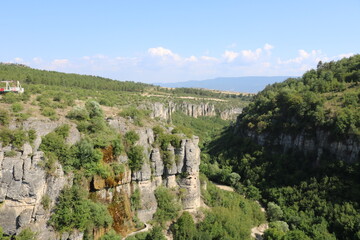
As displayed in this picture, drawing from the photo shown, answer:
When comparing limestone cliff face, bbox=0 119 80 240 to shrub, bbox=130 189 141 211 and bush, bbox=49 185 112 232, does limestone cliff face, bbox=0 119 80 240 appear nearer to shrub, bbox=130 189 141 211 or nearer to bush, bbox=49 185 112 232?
bush, bbox=49 185 112 232

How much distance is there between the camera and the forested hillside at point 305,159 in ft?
128

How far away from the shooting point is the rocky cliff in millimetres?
24828

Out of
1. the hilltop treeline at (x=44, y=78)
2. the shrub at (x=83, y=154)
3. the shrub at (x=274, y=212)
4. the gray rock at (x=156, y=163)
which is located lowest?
the shrub at (x=274, y=212)

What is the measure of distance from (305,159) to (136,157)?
35.0 metres

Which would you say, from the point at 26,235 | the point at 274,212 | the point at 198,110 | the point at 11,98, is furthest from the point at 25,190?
the point at 198,110

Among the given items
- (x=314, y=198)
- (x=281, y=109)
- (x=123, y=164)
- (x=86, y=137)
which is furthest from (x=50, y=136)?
(x=281, y=109)

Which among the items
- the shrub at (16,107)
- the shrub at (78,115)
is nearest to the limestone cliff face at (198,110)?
the shrub at (78,115)

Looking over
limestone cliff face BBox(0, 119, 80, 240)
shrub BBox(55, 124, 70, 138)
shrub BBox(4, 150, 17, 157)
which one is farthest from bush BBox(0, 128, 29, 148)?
shrub BBox(55, 124, 70, 138)

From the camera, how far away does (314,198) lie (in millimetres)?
42906

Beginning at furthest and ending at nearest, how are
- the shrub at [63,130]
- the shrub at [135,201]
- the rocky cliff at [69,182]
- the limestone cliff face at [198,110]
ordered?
the limestone cliff face at [198,110] < the shrub at [135,201] < the shrub at [63,130] < the rocky cliff at [69,182]

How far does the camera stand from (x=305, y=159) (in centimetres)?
5125

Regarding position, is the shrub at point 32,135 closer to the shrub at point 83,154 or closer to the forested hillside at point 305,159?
the shrub at point 83,154

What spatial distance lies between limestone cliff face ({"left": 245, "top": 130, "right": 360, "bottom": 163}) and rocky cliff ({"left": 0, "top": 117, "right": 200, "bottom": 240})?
85.3ft

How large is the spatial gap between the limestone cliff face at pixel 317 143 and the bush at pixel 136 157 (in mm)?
33773
